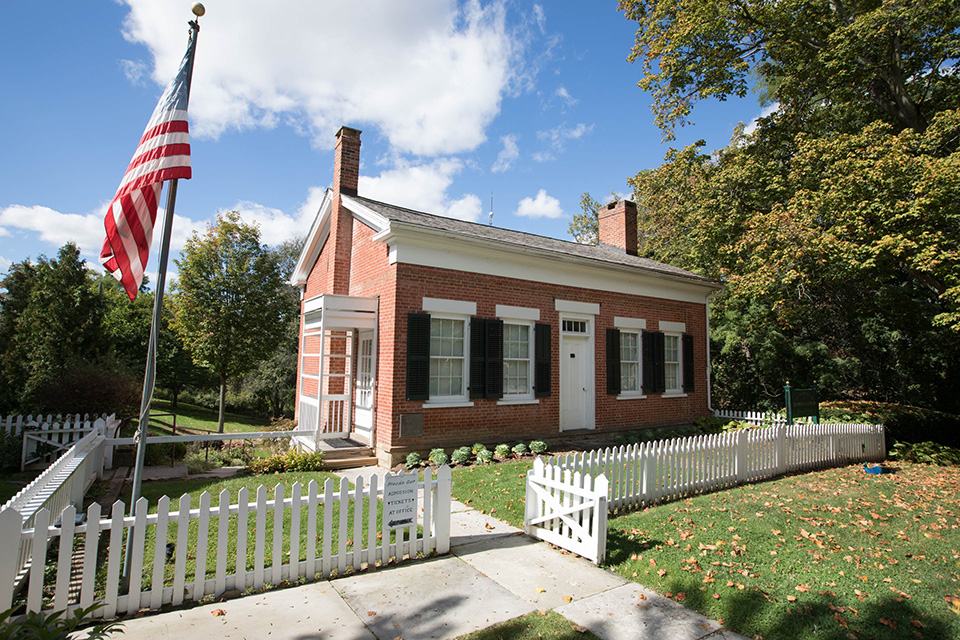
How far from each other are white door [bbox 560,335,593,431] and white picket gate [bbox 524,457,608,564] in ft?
20.8

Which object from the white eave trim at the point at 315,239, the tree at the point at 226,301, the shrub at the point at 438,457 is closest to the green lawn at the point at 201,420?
the tree at the point at 226,301

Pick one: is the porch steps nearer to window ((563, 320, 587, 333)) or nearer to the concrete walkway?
the concrete walkway

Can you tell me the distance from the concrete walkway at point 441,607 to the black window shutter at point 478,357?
5.55 meters

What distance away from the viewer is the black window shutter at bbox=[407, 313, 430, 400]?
998 centimetres

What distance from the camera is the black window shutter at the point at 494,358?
11.0 meters

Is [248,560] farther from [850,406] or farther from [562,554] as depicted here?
[850,406]

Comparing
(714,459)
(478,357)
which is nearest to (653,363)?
(714,459)

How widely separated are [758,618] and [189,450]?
39.8ft

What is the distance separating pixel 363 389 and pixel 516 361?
3.70 meters

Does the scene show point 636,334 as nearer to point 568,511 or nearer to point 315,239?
point 568,511

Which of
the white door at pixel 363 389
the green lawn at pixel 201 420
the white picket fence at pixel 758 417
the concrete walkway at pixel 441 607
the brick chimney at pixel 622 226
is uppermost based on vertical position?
the brick chimney at pixel 622 226

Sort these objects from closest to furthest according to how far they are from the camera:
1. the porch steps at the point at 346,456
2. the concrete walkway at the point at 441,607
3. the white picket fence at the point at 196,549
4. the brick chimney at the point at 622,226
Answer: the white picket fence at the point at 196,549 < the concrete walkway at the point at 441,607 < the porch steps at the point at 346,456 < the brick chimney at the point at 622,226

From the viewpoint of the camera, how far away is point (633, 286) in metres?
14.1

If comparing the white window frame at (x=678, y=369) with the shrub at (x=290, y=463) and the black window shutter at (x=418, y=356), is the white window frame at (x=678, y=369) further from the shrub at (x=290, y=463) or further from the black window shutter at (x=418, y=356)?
the shrub at (x=290, y=463)
